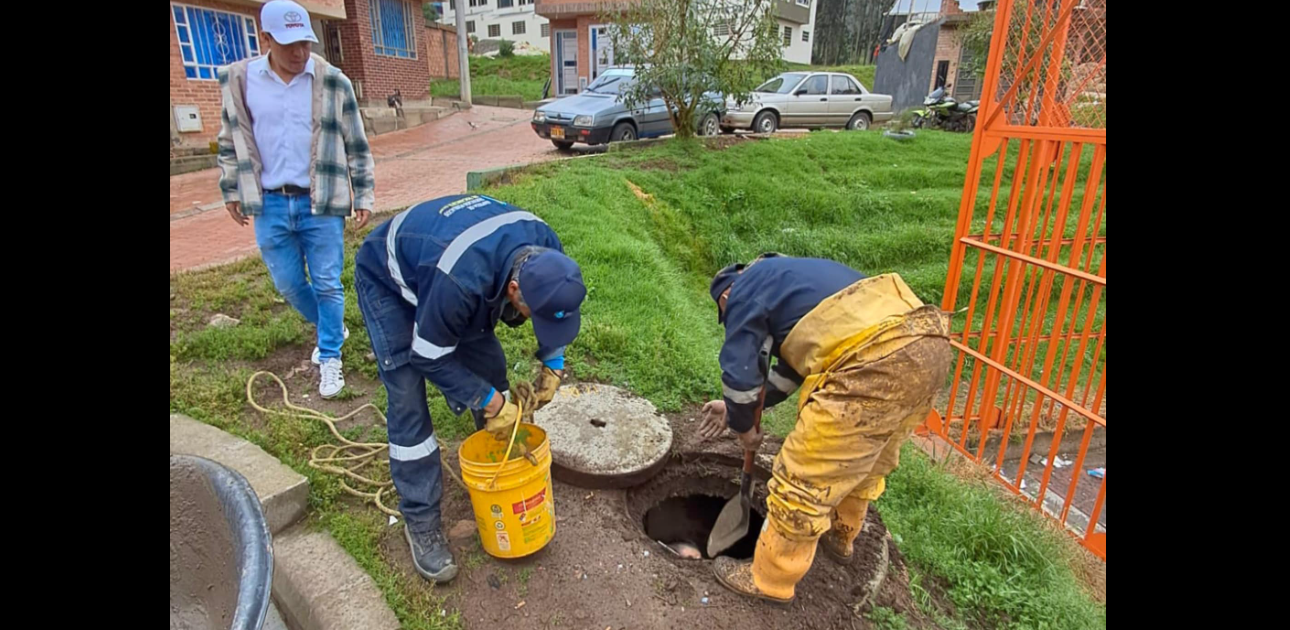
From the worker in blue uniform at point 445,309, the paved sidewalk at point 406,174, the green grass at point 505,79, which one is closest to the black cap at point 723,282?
the worker in blue uniform at point 445,309

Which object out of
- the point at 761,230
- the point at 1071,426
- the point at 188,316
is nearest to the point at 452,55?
the point at 761,230

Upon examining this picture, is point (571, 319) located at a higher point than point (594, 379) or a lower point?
higher

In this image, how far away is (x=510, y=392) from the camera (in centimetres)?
253

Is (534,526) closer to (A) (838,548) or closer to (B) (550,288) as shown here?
(B) (550,288)

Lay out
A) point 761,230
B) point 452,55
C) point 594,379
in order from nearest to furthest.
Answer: point 594,379 < point 761,230 < point 452,55

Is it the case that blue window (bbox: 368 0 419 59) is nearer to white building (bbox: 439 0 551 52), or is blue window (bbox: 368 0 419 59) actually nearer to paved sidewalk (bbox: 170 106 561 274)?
paved sidewalk (bbox: 170 106 561 274)

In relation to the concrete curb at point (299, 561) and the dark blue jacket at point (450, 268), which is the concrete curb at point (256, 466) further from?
the dark blue jacket at point (450, 268)

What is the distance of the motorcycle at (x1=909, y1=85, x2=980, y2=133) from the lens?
1427cm

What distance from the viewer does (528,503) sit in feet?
7.34

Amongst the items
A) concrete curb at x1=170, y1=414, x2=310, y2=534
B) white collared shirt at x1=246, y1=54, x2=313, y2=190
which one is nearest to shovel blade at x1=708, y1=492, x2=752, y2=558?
concrete curb at x1=170, y1=414, x2=310, y2=534

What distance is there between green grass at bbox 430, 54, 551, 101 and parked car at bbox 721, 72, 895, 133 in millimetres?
9708

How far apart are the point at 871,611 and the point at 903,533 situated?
60cm

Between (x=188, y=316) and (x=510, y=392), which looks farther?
(x=188, y=316)

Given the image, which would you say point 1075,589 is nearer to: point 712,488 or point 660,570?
point 712,488
